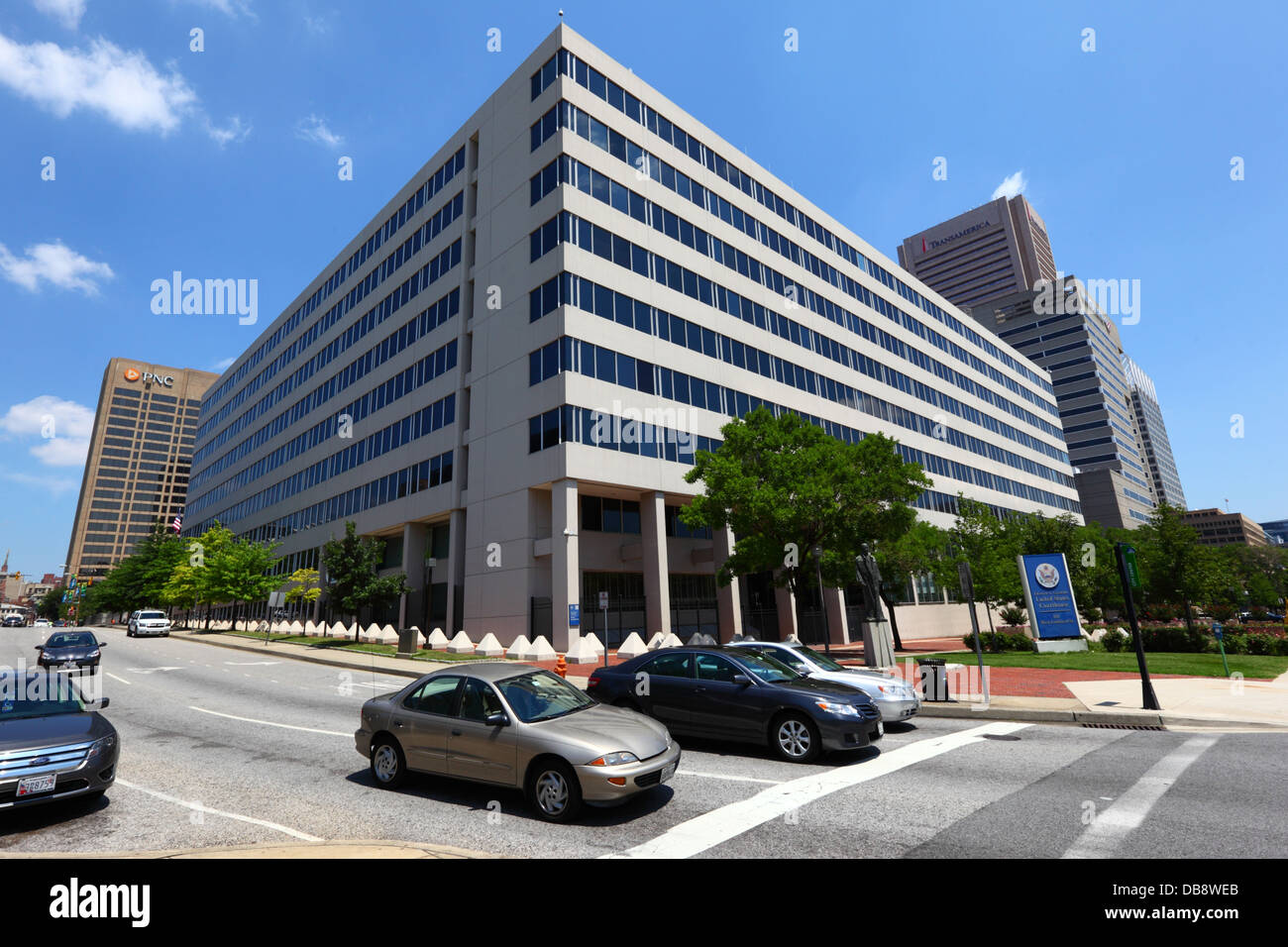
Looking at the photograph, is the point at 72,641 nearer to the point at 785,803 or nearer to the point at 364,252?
the point at 785,803

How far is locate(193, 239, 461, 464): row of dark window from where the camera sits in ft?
121

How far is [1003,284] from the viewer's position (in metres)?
148

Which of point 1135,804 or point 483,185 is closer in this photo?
point 1135,804

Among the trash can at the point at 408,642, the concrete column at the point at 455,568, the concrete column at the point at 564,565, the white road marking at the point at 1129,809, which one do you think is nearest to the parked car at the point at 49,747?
the white road marking at the point at 1129,809

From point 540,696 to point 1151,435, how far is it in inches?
7511

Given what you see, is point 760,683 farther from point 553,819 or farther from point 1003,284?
point 1003,284

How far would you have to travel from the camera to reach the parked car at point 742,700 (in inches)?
326

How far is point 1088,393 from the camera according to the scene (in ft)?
360

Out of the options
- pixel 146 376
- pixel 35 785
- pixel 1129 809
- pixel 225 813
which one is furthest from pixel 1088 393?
pixel 146 376

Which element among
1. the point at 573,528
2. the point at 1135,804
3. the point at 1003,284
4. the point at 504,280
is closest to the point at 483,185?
the point at 504,280

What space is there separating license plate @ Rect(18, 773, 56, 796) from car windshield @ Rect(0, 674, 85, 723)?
132 centimetres

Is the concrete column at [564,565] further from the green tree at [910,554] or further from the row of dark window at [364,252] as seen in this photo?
the row of dark window at [364,252]

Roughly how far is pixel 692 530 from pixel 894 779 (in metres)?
26.0

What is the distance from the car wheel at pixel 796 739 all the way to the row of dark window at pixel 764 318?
24.0m
